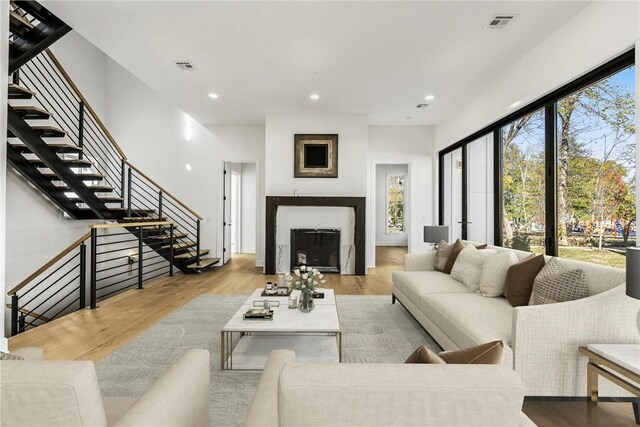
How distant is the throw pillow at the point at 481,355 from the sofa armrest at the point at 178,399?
90cm

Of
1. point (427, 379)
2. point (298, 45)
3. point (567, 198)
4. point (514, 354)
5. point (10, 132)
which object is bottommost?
point (514, 354)

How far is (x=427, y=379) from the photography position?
0.83 m

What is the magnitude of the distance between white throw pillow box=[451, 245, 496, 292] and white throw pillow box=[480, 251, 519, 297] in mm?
189

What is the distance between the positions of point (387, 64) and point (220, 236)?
496 cm

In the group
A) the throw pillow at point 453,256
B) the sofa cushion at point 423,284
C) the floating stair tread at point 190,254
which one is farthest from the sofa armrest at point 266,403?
the floating stair tread at point 190,254

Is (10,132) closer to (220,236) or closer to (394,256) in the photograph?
(220,236)

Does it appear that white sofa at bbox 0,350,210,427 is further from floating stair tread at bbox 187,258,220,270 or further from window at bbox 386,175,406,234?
window at bbox 386,175,406,234

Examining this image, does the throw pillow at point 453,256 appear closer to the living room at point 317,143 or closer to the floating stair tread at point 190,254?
the living room at point 317,143

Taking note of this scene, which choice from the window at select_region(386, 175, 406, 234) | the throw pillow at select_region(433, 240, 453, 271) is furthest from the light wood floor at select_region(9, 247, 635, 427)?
the window at select_region(386, 175, 406, 234)

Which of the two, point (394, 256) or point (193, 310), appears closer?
point (193, 310)

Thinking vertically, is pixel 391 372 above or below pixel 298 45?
below

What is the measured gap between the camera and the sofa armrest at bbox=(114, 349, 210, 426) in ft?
3.27

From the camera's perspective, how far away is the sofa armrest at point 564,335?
6.68ft

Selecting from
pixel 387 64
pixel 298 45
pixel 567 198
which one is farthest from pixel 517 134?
pixel 298 45
